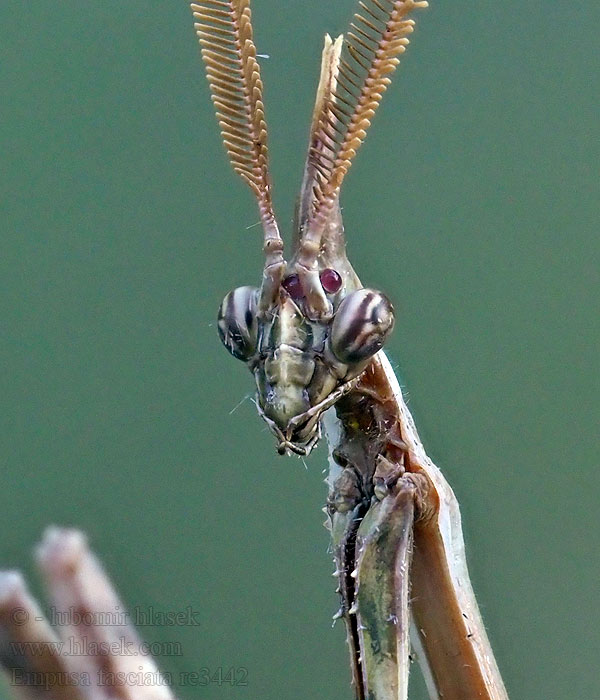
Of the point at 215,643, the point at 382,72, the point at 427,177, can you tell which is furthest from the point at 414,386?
the point at 382,72

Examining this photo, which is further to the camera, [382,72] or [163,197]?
[163,197]

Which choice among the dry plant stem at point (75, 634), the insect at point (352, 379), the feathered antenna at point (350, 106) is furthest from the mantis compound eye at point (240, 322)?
the dry plant stem at point (75, 634)

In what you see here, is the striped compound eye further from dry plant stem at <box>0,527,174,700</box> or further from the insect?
dry plant stem at <box>0,527,174,700</box>

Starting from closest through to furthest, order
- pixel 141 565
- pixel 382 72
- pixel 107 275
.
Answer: pixel 382 72 < pixel 141 565 < pixel 107 275

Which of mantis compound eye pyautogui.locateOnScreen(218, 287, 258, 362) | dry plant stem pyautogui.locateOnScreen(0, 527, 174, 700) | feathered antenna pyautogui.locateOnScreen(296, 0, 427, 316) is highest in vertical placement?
feathered antenna pyautogui.locateOnScreen(296, 0, 427, 316)

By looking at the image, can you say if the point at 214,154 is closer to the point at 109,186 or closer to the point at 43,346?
the point at 109,186

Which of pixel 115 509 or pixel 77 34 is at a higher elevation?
pixel 77 34

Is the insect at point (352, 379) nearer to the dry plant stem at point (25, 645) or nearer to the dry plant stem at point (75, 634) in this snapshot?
the dry plant stem at point (75, 634)

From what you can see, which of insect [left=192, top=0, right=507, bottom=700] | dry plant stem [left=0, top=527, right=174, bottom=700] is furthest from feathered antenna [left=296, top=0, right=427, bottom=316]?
dry plant stem [left=0, top=527, right=174, bottom=700]

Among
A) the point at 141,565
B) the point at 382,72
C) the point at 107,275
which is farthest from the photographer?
the point at 107,275
